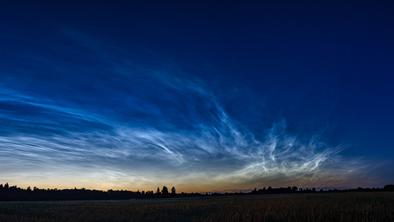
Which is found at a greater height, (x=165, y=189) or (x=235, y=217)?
(x=165, y=189)

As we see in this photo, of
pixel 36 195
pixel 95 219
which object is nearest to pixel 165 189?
pixel 36 195

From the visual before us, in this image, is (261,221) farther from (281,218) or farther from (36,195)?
(36,195)

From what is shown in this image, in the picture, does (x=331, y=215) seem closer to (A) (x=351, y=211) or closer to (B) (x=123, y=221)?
(A) (x=351, y=211)

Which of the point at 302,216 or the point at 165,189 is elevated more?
the point at 165,189

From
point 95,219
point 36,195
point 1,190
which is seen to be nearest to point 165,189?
point 36,195

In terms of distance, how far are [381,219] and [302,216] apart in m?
4.30

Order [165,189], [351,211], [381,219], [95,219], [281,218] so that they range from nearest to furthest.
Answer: [381,219]
[281,218]
[351,211]
[95,219]
[165,189]

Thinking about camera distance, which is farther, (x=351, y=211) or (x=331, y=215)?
(x=351, y=211)

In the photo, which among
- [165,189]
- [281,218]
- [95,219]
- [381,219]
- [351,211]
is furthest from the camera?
[165,189]

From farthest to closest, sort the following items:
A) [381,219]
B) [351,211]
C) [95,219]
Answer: [95,219], [351,211], [381,219]

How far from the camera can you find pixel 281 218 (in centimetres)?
2244

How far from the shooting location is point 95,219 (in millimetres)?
26047

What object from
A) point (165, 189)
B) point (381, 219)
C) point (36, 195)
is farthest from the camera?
point (165, 189)

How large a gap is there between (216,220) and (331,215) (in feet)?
22.7
